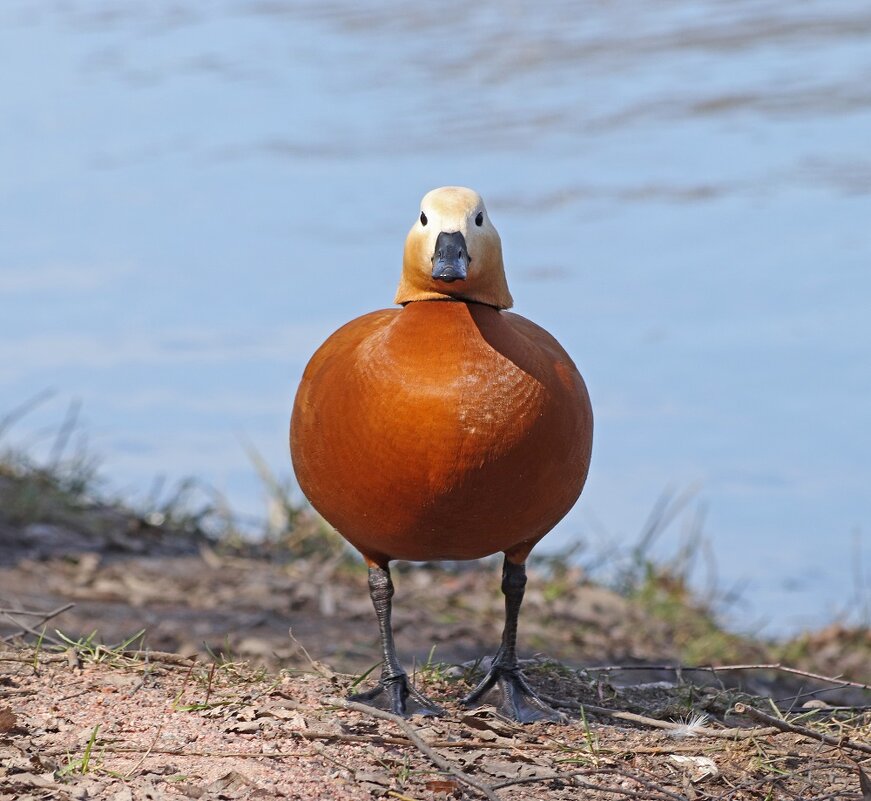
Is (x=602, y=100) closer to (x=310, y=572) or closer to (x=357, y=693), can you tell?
(x=310, y=572)

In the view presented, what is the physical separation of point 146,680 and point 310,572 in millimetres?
2695

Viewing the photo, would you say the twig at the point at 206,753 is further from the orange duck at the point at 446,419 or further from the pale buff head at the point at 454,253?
the pale buff head at the point at 454,253

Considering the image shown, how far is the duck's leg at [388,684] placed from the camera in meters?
3.91

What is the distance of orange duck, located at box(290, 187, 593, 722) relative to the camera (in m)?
3.55

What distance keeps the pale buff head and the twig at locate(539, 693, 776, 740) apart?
1.10 metres

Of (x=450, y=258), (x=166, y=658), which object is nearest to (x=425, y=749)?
(x=166, y=658)

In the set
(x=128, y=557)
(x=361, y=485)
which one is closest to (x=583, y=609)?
(x=128, y=557)

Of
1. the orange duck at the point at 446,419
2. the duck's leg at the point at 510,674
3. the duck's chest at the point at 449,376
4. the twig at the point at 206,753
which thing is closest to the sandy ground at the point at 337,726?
the twig at the point at 206,753

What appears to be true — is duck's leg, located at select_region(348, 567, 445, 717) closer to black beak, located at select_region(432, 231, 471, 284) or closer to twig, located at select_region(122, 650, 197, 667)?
twig, located at select_region(122, 650, 197, 667)

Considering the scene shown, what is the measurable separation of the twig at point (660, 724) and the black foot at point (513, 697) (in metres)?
0.09

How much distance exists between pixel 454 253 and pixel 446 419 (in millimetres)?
385

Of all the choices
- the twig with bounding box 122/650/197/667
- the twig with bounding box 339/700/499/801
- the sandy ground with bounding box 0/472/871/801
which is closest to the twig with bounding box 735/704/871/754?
the sandy ground with bounding box 0/472/871/801

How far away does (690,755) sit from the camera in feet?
11.9

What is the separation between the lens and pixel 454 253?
3541mm
